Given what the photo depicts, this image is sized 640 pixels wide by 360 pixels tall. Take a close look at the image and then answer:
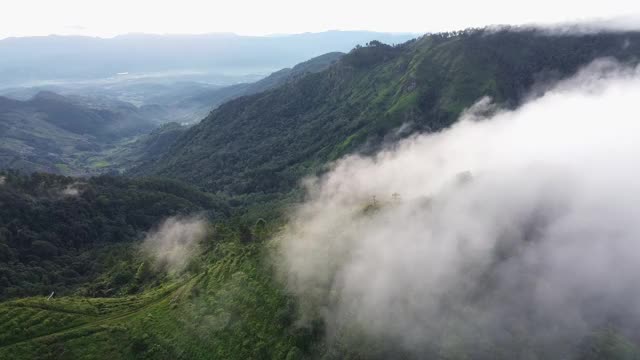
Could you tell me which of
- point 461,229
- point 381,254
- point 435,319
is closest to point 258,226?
point 381,254

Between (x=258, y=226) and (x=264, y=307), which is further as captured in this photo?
(x=258, y=226)

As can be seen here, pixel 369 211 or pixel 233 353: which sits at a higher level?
pixel 369 211

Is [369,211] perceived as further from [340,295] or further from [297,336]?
[297,336]

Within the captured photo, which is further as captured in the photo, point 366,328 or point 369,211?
point 369,211

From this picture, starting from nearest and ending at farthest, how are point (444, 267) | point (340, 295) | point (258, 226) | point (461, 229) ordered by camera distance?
1. point (340, 295)
2. point (444, 267)
3. point (461, 229)
4. point (258, 226)

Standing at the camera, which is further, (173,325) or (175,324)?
(175,324)

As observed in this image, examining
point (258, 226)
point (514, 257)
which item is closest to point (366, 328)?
point (514, 257)

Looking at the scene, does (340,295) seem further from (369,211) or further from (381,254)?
(369,211)

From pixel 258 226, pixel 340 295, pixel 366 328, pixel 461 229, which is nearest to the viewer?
pixel 366 328

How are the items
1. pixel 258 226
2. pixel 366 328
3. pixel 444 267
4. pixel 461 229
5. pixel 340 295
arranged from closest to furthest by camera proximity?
pixel 366 328 → pixel 340 295 → pixel 444 267 → pixel 461 229 → pixel 258 226
